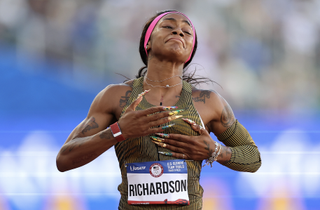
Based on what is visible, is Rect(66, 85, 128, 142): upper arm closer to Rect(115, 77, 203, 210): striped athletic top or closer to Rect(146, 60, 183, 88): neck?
Rect(115, 77, 203, 210): striped athletic top

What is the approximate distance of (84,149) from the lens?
160cm

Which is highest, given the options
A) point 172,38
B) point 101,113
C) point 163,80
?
point 172,38

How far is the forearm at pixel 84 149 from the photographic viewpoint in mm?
1545

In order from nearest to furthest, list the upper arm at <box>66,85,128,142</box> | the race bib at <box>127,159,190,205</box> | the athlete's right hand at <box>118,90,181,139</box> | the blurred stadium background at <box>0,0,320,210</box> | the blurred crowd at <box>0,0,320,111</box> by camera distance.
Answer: the athlete's right hand at <box>118,90,181,139</box>
the race bib at <box>127,159,190,205</box>
the upper arm at <box>66,85,128,142</box>
the blurred stadium background at <box>0,0,320,210</box>
the blurred crowd at <box>0,0,320,111</box>

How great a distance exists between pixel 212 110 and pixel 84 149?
0.69 m

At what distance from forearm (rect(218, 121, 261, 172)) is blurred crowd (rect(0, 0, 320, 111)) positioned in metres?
5.33

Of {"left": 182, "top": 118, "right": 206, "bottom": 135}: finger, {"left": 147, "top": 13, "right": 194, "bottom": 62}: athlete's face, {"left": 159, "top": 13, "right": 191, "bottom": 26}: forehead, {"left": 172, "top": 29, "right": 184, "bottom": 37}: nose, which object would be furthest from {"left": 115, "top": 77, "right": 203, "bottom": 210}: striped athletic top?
{"left": 159, "top": 13, "right": 191, "bottom": 26}: forehead

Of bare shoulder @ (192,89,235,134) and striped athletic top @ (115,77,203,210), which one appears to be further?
bare shoulder @ (192,89,235,134)

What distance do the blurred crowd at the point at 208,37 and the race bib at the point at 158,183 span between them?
18.6ft

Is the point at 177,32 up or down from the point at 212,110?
up

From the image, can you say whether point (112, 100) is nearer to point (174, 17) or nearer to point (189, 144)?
point (189, 144)

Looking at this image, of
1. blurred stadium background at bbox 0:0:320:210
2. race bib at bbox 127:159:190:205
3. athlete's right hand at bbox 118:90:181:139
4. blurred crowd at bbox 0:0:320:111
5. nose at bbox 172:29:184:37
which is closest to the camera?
athlete's right hand at bbox 118:90:181:139

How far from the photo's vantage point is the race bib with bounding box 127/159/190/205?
162cm

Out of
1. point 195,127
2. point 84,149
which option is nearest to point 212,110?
point 195,127
